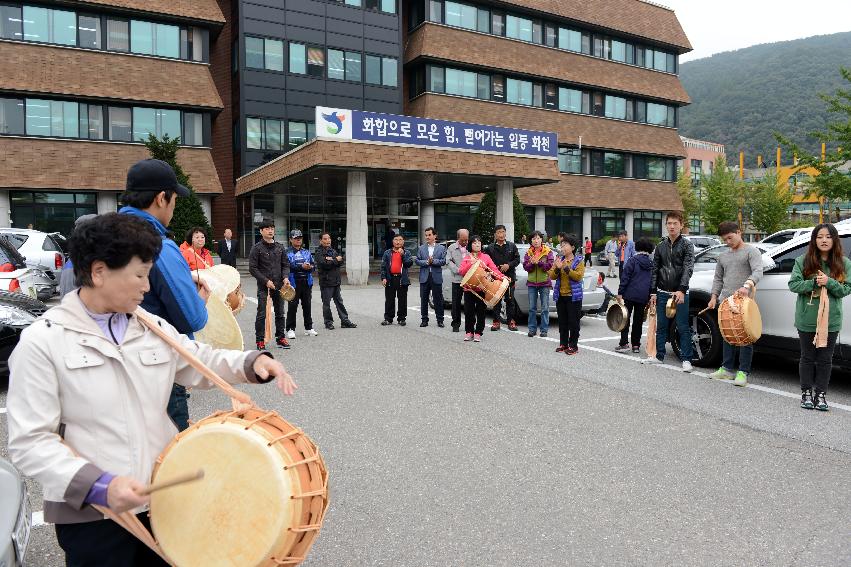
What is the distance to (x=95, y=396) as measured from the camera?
1.88 meters

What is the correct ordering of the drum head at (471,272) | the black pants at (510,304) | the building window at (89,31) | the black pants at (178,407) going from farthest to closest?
the building window at (89,31) → the black pants at (510,304) → the drum head at (471,272) → the black pants at (178,407)

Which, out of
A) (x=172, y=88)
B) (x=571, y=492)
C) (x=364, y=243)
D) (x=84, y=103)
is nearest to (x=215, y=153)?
(x=172, y=88)

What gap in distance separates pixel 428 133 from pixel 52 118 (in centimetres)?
1570

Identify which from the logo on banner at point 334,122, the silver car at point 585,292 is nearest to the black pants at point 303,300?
the silver car at point 585,292

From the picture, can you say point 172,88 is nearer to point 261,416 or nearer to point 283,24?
point 283,24

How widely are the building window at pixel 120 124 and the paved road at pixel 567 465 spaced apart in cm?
2290

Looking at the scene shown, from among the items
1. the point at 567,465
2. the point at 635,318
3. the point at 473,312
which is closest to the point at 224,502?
the point at 567,465

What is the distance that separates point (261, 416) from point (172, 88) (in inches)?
1146

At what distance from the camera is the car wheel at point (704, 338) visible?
7965 millimetres

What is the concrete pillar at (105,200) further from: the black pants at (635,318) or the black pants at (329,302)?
the black pants at (635,318)

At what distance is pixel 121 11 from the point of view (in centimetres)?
2638

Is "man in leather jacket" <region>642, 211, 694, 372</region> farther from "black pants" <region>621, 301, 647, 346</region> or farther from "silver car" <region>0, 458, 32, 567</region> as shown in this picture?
"silver car" <region>0, 458, 32, 567</region>

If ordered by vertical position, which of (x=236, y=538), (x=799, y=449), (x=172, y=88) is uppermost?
(x=172, y=88)

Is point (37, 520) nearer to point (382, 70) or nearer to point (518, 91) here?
point (382, 70)
